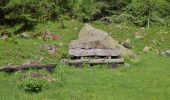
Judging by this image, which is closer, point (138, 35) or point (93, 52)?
point (93, 52)

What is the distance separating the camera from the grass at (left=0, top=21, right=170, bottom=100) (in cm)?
1792

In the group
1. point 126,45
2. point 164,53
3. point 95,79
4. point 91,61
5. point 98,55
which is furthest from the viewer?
point 126,45

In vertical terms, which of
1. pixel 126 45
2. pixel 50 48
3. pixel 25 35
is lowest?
pixel 126 45

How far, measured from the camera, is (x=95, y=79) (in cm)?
2073

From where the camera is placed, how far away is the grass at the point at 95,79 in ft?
58.8

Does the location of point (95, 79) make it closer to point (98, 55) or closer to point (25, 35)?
point (98, 55)

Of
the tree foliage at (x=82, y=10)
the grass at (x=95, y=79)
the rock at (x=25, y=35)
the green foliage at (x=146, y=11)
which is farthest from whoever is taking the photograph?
the green foliage at (x=146, y=11)

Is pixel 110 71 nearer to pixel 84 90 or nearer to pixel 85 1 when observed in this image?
pixel 84 90

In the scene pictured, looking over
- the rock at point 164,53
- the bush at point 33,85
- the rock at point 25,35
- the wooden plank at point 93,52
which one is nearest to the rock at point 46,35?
the rock at point 25,35

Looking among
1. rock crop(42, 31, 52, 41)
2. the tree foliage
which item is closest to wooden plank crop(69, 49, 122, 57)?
rock crop(42, 31, 52, 41)

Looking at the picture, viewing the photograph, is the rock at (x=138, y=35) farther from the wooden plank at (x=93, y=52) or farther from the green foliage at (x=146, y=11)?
the wooden plank at (x=93, y=52)

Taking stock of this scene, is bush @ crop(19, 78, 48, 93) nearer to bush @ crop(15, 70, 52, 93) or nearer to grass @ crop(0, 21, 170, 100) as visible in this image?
bush @ crop(15, 70, 52, 93)

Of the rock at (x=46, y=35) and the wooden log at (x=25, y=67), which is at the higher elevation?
the wooden log at (x=25, y=67)

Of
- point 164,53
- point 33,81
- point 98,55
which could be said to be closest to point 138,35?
point 164,53
